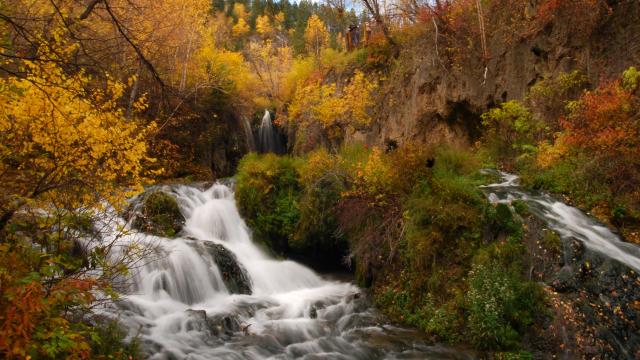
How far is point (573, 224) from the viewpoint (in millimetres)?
7156

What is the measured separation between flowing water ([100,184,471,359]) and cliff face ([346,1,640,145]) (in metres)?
6.26

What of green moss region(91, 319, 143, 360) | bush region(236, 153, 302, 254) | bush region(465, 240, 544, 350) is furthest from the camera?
bush region(236, 153, 302, 254)

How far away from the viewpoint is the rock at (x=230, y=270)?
9.30 m

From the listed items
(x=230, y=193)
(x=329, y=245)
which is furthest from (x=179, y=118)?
(x=329, y=245)

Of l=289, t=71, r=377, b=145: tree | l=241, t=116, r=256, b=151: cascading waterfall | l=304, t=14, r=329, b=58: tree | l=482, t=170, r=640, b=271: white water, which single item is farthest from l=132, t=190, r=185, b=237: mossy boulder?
l=304, t=14, r=329, b=58: tree

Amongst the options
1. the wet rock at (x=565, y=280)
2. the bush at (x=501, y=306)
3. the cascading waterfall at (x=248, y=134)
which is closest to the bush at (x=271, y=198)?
the bush at (x=501, y=306)

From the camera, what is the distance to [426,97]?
13.5m

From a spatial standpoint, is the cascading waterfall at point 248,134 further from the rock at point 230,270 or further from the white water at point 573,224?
the white water at point 573,224

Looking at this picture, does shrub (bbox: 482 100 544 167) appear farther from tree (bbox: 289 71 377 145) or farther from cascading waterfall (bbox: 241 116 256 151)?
cascading waterfall (bbox: 241 116 256 151)

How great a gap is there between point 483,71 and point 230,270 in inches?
372

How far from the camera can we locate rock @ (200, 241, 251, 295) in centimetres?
930

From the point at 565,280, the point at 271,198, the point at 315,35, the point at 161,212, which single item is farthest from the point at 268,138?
the point at 565,280

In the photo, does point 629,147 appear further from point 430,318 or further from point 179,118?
point 179,118

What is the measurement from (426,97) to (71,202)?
11080mm
